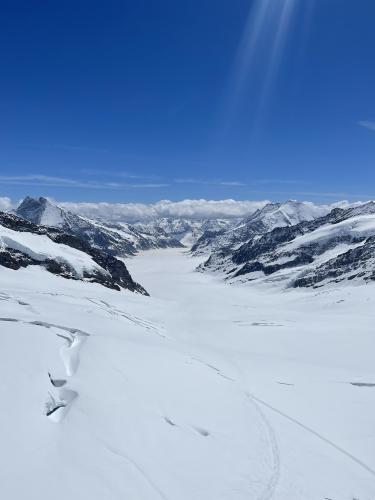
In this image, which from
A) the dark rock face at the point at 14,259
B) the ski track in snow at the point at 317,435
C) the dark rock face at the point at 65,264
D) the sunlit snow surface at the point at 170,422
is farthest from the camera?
the dark rock face at the point at 65,264

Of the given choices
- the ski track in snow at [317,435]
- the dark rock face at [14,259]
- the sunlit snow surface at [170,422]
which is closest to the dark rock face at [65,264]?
the dark rock face at [14,259]

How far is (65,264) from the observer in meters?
104

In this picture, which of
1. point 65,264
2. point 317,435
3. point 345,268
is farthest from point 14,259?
point 345,268

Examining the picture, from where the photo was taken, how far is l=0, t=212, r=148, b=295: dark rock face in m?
97.3

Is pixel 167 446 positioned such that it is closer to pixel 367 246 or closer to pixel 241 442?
pixel 241 442

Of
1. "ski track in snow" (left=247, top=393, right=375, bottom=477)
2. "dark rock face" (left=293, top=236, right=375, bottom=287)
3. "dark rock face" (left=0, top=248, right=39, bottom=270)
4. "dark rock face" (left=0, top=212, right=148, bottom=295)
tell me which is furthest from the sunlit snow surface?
"dark rock face" (left=293, top=236, right=375, bottom=287)

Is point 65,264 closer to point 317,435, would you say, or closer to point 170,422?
point 170,422

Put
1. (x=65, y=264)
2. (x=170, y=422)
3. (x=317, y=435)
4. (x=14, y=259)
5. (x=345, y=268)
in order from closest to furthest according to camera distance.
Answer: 1. (x=170, y=422)
2. (x=317, y=435)
3. (x=14, y=259)
4. (x=65, y=264)
5. (x=345, y=268)

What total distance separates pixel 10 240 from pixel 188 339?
6304cm

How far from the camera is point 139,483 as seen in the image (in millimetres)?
16438

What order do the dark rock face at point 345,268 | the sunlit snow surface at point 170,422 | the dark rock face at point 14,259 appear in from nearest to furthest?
the sunlit snow surface at point 170,422 < the dark rock face at point 14,259 < the dark rock face at point 345,268

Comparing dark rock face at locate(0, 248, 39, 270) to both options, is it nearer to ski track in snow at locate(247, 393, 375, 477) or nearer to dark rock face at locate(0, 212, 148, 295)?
dark rock face at locate(0, 212, 148, 295)

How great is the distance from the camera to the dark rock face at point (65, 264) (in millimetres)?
97269

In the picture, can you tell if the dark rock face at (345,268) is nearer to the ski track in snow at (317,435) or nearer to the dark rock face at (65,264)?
the dark rock face at (65,264)
